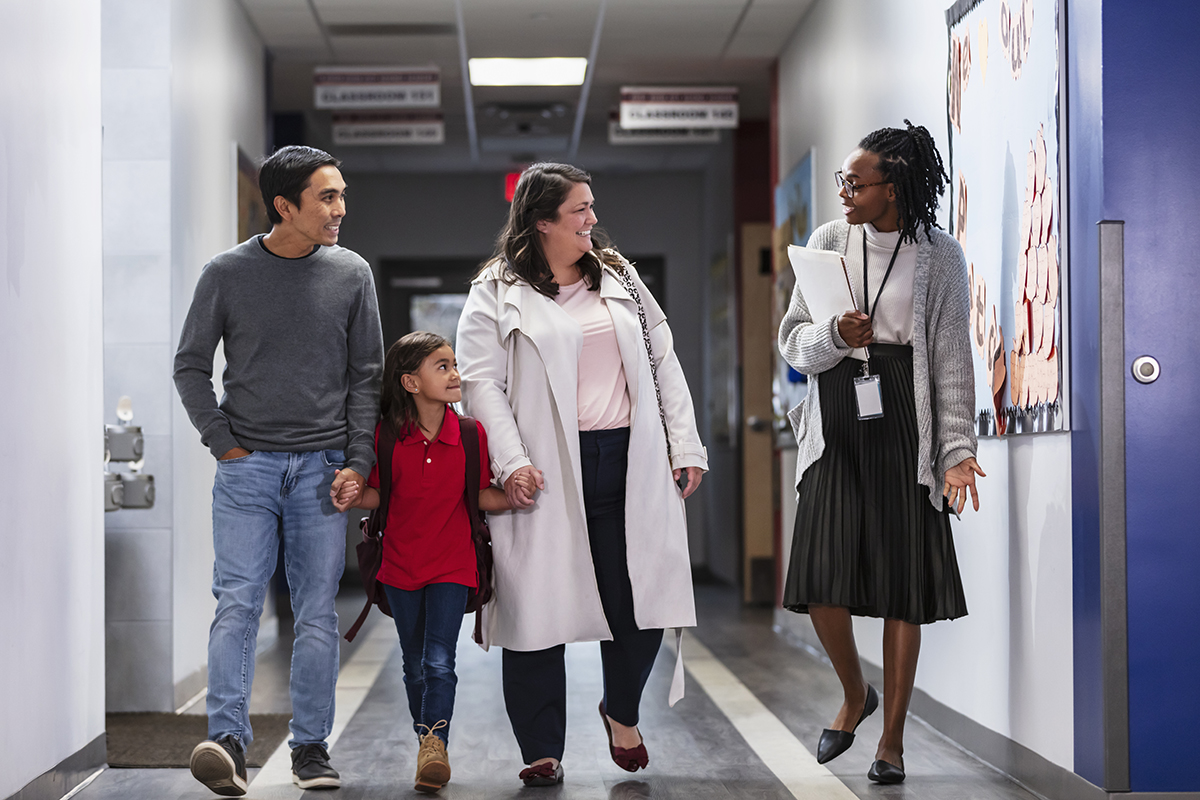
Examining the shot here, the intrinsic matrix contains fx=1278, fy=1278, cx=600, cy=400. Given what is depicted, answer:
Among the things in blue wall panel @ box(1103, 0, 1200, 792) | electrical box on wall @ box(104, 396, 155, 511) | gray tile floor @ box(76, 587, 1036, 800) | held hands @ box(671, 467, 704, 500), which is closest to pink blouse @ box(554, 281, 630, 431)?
held hands @ box(671, 467, 704, 500)

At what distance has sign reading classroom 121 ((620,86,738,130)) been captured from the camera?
273 inches

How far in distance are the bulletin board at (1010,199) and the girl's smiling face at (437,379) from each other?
1.34 m

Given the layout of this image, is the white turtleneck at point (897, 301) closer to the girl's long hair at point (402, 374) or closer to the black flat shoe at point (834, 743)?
the black flat shoe at point (834, 743)

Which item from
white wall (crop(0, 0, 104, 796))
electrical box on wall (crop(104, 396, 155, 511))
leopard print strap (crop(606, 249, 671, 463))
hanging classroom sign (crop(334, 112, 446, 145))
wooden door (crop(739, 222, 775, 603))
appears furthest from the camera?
wooden door (crop(739, 222, 775, 603))

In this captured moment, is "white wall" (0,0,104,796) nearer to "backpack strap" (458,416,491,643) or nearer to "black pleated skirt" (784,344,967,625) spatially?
"backpack strap" (458,416,491,643)

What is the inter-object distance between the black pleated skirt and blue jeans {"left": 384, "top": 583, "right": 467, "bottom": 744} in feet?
2.61

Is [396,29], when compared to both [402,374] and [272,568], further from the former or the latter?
[272,568]

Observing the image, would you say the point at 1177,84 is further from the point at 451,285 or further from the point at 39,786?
the point at 451,285

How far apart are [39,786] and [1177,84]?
282cm

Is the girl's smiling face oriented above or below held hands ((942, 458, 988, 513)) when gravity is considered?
above

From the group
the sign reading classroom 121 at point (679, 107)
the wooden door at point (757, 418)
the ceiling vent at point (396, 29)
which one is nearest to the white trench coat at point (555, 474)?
the ceiling vent at point (396, 29)

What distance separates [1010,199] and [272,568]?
78.2 inches

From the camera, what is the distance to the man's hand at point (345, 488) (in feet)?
9.34

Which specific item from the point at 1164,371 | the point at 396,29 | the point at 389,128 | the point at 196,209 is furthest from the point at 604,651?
the point at 389,128
